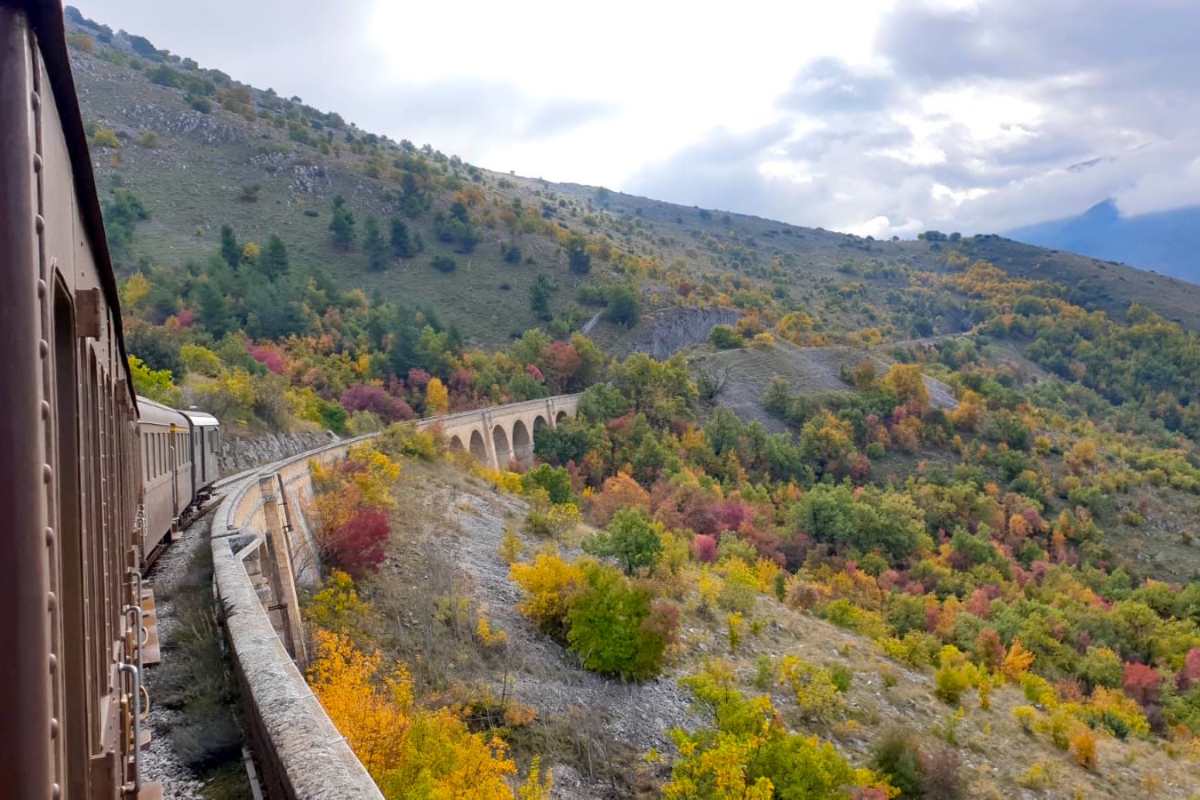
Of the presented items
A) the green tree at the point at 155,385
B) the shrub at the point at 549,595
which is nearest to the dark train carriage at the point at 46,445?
the shrub at the point at 549,595

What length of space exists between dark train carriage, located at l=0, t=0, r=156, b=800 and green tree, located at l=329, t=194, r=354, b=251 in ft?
218

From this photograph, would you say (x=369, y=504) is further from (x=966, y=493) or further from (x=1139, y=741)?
(x=966, y=493)

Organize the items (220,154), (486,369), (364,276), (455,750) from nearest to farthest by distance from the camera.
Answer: (455,750) → (486,369) → (364,276) → (220,154)

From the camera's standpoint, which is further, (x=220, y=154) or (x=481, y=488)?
(x=220, y=154)

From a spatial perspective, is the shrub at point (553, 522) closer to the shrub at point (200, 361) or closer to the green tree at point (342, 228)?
the shrub at point (200, 361)

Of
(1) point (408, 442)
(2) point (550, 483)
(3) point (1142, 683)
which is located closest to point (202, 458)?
(1) point (408, 442)

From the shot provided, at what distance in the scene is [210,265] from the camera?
47094mm

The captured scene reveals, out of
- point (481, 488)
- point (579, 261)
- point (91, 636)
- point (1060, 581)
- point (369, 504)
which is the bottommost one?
point (1060, 581)

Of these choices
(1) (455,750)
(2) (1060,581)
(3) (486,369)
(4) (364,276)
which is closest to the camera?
(1) (455,750)

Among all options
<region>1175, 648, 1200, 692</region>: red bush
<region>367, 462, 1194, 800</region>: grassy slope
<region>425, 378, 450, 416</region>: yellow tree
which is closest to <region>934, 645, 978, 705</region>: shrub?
<region>367, 462, 1194, 800</region>: grassy slope

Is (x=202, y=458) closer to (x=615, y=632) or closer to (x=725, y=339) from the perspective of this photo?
(x=615, y=632)

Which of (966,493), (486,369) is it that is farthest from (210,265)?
(966,493)

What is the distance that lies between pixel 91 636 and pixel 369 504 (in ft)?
56.9

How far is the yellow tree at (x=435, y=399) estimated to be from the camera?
43969 millimetres
